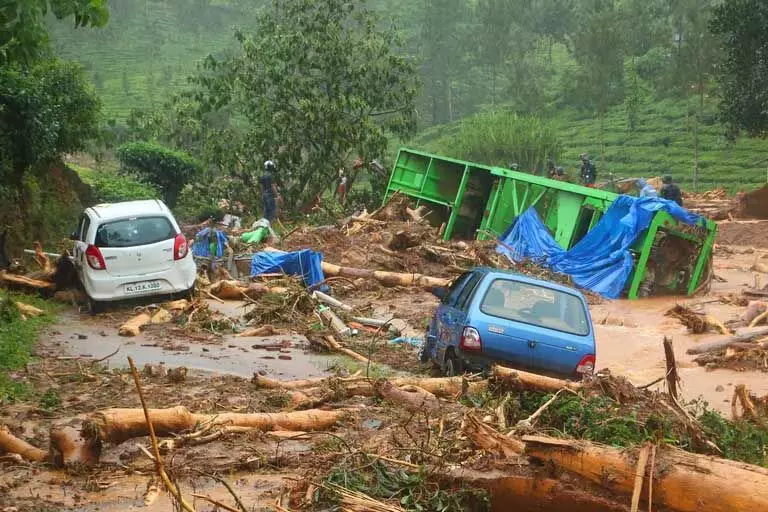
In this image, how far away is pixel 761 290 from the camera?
19188 mm

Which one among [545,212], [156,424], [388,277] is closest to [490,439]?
[156,424]

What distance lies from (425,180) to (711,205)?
14.4 metres

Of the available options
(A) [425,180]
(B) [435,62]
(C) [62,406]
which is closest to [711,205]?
(A) [425,180]

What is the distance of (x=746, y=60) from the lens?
32.6 m

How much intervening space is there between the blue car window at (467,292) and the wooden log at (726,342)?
4.57 meters

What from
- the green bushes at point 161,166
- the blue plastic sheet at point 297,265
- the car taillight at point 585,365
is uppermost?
the car taillight at point 585,365

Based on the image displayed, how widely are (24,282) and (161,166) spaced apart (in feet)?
54.5

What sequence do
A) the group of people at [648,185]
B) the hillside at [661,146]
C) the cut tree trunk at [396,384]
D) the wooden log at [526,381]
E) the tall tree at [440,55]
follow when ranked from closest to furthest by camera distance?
the wooden log at [526,381] → the cut tree trunk at [396,384] → the group of people at [648,185] → the hillside at [661,146] → the tall tree at [440,55]

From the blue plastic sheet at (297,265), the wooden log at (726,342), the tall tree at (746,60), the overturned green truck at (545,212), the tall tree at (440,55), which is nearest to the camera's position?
the wooden log at (726,342)

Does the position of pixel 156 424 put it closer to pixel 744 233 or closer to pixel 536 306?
pixel 536 306

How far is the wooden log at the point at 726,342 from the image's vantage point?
14055mm

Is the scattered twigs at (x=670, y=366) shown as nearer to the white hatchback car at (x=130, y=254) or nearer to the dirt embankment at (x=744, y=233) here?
the white hatchback car at (x=130, y=254)

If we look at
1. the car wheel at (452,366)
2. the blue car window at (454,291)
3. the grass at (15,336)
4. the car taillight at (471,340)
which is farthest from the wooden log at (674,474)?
the blue car window at (454,291)

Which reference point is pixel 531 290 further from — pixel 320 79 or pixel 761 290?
pixel 320 79
